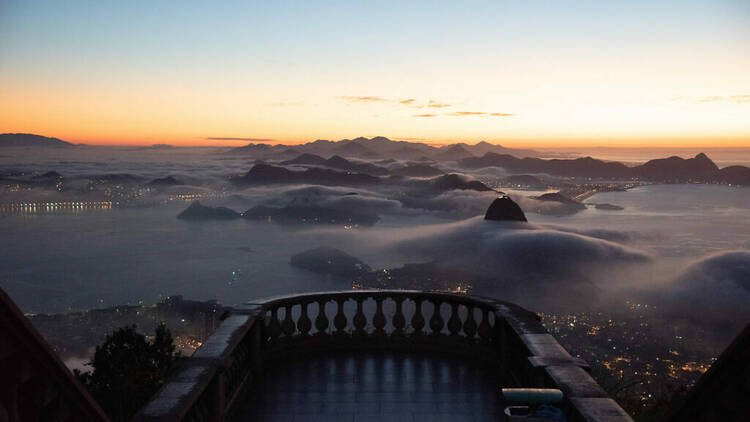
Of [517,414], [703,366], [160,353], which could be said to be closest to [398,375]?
[517,414]

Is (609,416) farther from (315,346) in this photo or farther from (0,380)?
(315,346)

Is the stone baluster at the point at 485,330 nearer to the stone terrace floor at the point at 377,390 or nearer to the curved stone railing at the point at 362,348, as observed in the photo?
the curved stone railing at the point at 362,348

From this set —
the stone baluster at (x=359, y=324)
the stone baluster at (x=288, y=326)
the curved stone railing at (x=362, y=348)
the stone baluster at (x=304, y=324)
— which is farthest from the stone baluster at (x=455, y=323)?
the stone baluster at (x=288, y=326)

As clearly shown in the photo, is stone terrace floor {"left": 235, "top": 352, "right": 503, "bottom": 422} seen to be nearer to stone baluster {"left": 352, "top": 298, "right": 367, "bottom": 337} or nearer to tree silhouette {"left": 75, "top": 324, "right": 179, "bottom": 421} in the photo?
stone baluster {"left": 352, "top": 298, "right": 367, "bottom": 337}

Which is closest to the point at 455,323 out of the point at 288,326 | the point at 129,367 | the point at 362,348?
the point at 362,348

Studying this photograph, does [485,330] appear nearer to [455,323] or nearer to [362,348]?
[455,323]

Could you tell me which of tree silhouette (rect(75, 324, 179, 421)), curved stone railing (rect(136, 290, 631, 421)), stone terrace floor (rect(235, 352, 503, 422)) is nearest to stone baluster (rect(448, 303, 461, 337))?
curved stone railing (rect(136, 290, 631, 421))
